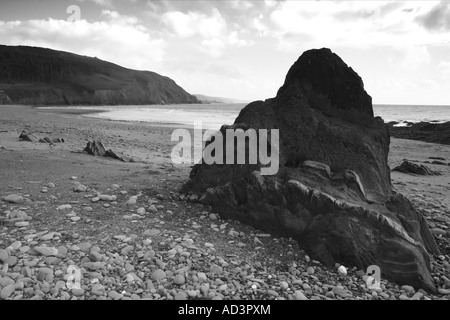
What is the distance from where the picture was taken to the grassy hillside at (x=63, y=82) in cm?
8981

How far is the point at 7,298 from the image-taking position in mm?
3322

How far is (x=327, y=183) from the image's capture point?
5.41 m

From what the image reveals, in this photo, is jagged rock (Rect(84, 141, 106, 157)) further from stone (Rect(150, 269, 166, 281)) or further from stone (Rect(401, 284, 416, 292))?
stone (Rect(401, 284, 416, 292))

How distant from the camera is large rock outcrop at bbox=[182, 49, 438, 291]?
4.51 metres

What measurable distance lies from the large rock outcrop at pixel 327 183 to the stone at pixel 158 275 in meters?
1.92

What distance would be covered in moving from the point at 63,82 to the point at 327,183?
121449mm

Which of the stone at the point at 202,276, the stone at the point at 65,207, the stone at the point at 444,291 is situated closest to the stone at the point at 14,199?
the stone at the point at 65,207

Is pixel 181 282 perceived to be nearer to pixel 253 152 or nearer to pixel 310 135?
pixel 253 152

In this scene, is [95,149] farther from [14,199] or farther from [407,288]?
[407,288]

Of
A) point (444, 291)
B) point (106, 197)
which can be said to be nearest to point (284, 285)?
point (444, 291)

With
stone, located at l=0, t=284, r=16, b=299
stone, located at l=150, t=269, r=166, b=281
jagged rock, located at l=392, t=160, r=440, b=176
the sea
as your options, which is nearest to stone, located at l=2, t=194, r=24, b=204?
stone, located at l=0, t=284, r=16, b=299
